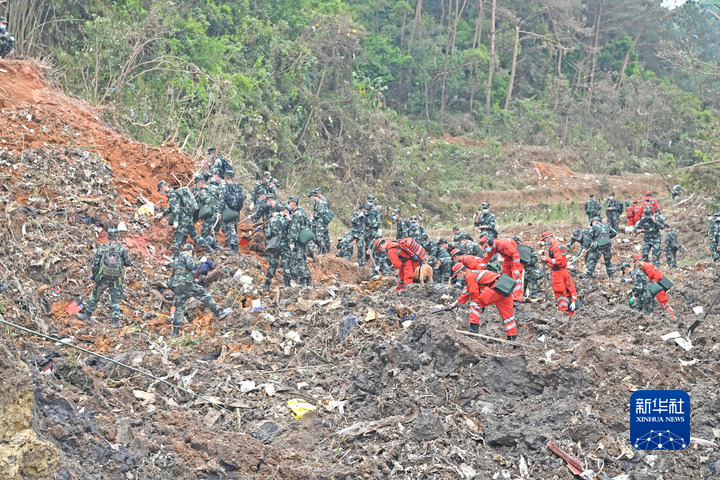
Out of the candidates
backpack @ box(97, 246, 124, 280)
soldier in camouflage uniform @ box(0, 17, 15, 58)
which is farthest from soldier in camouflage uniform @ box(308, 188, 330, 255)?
soldier in camouflage uniform @ box(0, 17, 15, 58)

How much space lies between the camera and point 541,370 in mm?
8062

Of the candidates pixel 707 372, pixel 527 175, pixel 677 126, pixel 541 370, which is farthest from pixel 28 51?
pixel 677 126

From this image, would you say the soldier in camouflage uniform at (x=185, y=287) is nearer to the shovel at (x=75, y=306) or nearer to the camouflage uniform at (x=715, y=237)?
the shovel at (x=75, y=306)

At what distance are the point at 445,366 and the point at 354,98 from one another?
2106 cm

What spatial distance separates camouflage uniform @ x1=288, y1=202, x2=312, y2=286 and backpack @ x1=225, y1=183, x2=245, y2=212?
1.77 m

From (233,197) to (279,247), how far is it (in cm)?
211

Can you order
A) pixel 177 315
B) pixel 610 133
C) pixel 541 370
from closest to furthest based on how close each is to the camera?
pixel 541 370 → pixel 177 315 → pixel 610 133

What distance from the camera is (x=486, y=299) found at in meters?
9.33

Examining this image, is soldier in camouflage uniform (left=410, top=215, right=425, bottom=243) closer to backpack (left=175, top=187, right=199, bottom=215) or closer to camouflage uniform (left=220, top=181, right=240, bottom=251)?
camouflage uniform (left=220, top=181, right=240, bottom=251)

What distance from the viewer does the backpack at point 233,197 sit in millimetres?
14234

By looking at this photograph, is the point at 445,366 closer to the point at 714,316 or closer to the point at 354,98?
the point at 714,316

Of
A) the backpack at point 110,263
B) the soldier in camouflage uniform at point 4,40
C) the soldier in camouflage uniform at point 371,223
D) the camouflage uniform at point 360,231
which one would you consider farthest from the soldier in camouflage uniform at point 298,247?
the soldier in camouflage uniform at point 4,40

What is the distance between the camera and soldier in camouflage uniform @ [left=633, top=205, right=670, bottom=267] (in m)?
15.7

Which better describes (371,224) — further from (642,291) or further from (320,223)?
(642,291)
